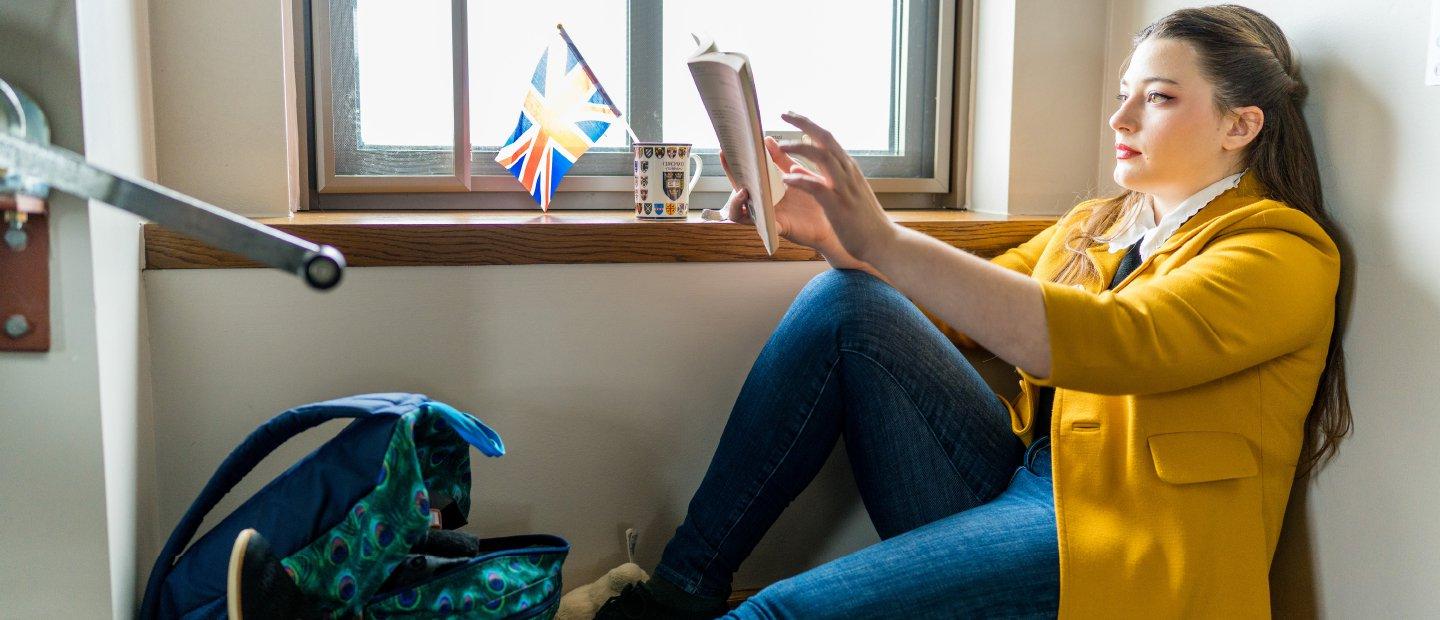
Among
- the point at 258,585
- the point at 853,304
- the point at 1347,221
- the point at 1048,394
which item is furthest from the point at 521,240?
the point at 1347,221

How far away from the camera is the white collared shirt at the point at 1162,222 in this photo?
1.10 m

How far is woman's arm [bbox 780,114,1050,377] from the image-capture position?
3.03 feet

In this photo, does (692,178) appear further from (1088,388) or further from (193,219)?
(193,219)

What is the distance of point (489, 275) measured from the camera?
1274 mm

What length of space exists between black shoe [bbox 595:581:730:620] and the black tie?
0.42m

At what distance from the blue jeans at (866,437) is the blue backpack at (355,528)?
248mm

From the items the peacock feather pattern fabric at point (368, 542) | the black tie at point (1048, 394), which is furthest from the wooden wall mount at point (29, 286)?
the black tie at point (1048, 394)

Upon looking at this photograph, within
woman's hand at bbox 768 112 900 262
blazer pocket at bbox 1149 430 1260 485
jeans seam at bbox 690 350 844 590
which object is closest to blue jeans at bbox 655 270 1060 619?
jeans seam at bbox 690 350 844 590

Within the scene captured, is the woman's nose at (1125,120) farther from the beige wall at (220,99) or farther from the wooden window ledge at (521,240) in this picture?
the beige wall at (220,99)

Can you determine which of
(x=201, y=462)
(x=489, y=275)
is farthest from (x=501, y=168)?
(x=201, y=462)

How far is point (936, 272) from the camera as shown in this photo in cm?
93

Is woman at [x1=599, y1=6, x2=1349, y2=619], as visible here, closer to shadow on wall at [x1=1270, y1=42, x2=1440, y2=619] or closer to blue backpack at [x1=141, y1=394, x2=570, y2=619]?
shadow on wall at [x1=1270, y1=42, x2=1440, y2=619]

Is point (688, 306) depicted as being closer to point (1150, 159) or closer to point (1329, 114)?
point (1150, 159)

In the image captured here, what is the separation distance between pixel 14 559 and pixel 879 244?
0.86 meters
